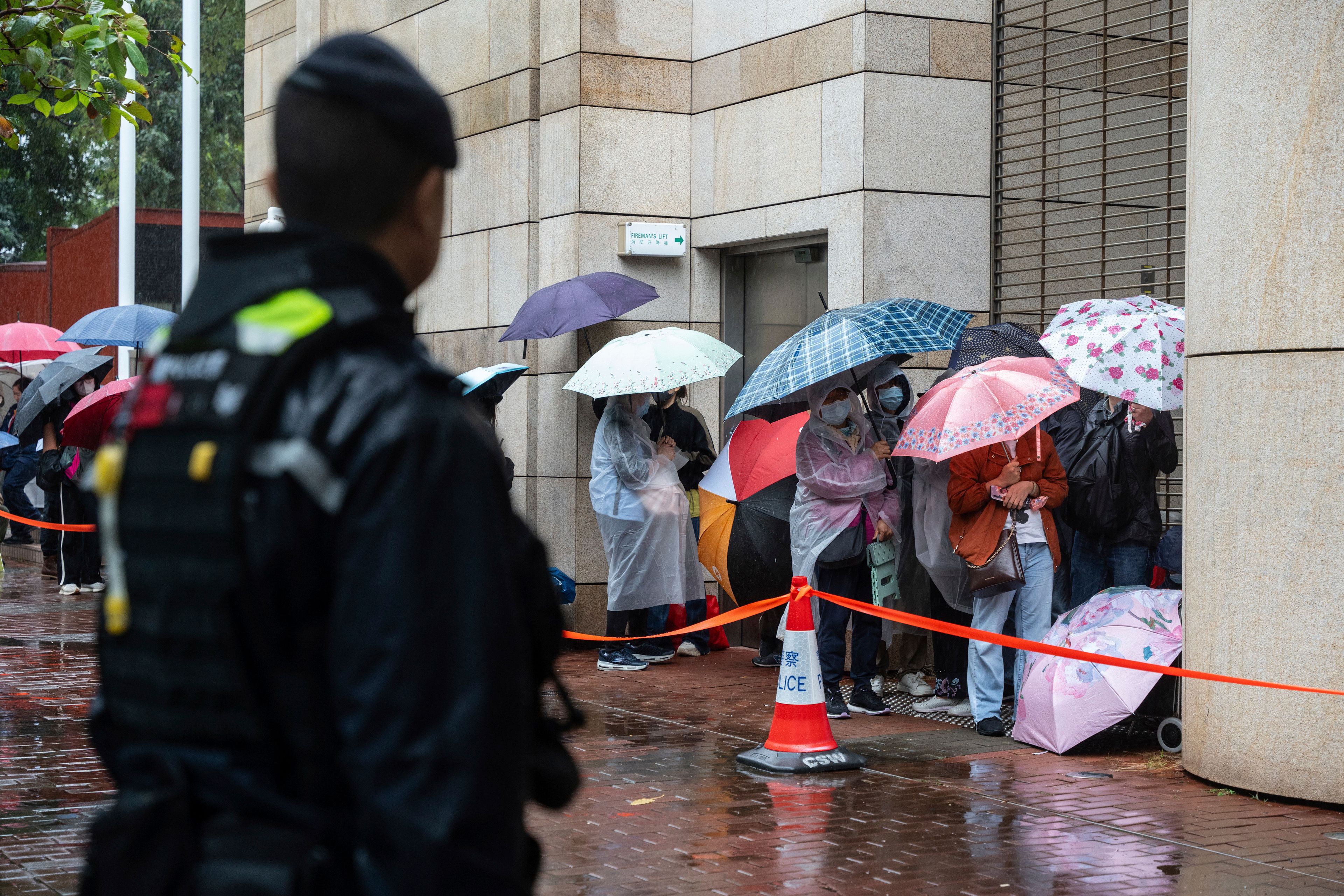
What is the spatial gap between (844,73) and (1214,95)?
431 cm

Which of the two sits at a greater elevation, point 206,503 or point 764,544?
point 206,503

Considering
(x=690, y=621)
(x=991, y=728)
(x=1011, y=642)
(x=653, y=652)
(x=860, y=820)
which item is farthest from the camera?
(x=690, y=621)

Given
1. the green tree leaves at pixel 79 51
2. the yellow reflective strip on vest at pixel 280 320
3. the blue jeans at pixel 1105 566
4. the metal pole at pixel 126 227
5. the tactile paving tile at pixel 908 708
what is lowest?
the tactile paving tile at pixel 908 708

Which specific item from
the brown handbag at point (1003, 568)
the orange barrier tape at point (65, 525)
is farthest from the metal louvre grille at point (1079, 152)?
the orange barrier tape at point (65, 525)

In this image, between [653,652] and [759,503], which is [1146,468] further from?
[653,652]

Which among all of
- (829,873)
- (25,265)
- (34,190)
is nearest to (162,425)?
(829,873)

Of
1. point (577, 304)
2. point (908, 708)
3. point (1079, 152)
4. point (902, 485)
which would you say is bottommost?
point (908, 708)

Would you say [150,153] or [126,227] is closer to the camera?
[126,227]

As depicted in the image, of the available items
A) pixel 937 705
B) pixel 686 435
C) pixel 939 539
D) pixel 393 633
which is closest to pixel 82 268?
pixel 686 435

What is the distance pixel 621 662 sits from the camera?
38.1ft

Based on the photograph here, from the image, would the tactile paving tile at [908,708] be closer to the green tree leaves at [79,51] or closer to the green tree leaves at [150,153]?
the green tree leaves at [79,51]

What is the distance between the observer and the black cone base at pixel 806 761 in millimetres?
7887

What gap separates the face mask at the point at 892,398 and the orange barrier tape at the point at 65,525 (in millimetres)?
7574

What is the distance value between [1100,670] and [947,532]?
4.36 ft
